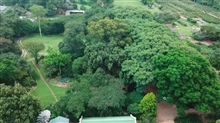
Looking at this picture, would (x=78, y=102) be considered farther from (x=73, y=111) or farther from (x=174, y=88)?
(x=174, y=88)

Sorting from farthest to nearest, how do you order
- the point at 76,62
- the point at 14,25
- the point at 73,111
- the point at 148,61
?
the point at 14,25
the point at 76,62
the point at 148,61
the point at 73,111

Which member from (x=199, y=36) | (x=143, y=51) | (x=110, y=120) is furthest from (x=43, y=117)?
(x=199, y=36)

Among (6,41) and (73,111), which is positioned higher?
(6,41)

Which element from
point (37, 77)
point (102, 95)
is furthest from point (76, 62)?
point (102, 95)

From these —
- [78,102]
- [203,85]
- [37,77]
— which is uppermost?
[203,85]

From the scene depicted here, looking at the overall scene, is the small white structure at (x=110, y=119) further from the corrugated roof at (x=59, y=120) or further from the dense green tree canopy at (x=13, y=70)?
the dense green tree canopy at (x=13, y=70)

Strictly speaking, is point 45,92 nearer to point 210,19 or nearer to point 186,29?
point 186,29

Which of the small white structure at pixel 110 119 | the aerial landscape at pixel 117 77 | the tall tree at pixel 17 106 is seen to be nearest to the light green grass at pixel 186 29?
the aerial landscape at pixel 117 77
